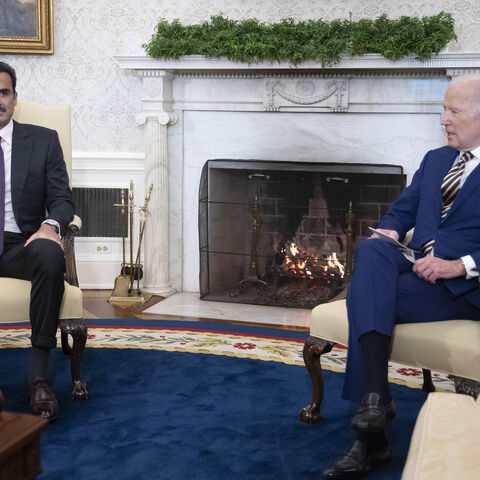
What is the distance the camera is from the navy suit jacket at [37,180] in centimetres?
251

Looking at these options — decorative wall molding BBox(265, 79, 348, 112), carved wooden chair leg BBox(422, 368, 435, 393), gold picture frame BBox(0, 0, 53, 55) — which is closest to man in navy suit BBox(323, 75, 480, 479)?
carved wooden chair leg BBox(422, 368, 435, 393)

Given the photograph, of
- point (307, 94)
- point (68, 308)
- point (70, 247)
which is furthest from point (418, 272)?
point (307, 94)

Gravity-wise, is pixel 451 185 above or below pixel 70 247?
above

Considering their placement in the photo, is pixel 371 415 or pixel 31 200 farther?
pixel 31 200

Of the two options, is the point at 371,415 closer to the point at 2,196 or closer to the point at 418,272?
the point at 418,272

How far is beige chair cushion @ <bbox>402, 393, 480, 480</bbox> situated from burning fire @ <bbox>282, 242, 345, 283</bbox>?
2803 millimetres

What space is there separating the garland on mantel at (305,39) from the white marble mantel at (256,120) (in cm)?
8

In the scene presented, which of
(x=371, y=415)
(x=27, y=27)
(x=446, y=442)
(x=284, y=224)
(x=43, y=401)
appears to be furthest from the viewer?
(x=27, y=27)

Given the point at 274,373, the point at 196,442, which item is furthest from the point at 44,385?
the point at 274,373

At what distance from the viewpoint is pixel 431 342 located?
1.80m

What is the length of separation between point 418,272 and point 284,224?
2140mm

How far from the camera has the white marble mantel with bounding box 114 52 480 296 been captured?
3.93m

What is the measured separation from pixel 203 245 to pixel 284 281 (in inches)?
24.0

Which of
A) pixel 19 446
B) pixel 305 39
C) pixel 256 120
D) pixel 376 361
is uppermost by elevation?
pixel 305 39
